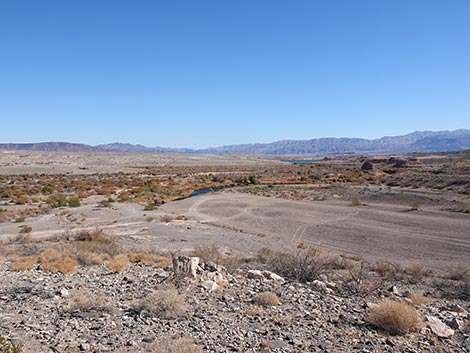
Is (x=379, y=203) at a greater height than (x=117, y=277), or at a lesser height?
lesser

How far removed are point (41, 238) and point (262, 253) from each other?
1234 centimetres

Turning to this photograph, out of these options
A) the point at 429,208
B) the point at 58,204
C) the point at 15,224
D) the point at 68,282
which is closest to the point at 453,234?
the point at 429,208

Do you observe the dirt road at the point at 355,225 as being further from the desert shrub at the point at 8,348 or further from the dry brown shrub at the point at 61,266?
the desert shrub at the point at 8,348

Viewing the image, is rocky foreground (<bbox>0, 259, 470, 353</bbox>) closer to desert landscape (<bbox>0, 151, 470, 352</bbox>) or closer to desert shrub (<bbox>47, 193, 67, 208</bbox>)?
desert landscape (<bbox>0, 151, 470, 352</bbox>)

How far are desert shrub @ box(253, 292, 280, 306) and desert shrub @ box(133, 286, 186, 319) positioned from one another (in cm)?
179

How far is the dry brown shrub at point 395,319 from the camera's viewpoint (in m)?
6.90

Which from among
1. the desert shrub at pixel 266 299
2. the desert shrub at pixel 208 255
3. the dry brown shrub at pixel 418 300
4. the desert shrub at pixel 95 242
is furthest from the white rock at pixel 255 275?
the desert shrub at pixel 95 242

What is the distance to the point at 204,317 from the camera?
7.38 metres

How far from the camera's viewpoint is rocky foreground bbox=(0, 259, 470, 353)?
20.3 feet

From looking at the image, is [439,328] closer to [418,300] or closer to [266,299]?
[418,300]

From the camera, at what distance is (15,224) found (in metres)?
25.6

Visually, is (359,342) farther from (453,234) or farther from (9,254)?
(453,234)

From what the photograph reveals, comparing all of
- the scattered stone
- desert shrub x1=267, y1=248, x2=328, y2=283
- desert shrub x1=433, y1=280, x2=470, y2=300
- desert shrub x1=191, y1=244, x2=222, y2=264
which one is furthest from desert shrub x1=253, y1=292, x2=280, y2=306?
desert shrub x1=433, y1=280, x2=470, y2=300

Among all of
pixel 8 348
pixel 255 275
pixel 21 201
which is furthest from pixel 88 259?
pixel 21 201
